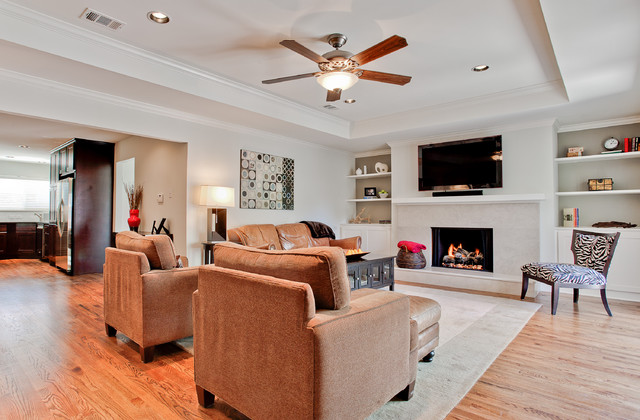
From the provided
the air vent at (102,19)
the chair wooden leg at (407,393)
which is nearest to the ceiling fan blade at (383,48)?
the air vent at (102,19)

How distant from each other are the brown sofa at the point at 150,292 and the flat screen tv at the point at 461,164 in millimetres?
4220

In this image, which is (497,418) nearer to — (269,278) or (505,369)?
(505,369)

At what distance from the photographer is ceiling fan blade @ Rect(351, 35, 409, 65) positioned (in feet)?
8.34

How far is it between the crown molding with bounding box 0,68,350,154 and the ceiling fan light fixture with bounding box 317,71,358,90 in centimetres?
227

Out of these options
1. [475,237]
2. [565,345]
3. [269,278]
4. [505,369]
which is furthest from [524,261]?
[269,278]

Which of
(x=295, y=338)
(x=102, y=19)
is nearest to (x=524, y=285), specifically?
(x=295, y=338)

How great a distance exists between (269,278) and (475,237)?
485 centimetres

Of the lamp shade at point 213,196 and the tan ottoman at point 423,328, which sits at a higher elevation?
the lamp shade at point 213,196

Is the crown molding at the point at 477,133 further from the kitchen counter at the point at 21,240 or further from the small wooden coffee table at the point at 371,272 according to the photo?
the kitchen counter at the point at 21,240

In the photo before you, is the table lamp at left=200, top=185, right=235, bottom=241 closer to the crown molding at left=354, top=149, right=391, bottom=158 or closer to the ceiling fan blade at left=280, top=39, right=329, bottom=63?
the ceiling fan blade at left=280, top=39, right=329, bottom=63

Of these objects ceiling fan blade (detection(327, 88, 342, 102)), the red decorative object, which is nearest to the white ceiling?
ceiling fan blade (detection(327, 88, 342, 102))

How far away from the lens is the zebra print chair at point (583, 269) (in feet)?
12.0

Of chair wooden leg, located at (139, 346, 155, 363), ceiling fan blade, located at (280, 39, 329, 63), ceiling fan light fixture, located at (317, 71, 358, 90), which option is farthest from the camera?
ceiling fan light fixture, located at (317, 71, 358, 90)

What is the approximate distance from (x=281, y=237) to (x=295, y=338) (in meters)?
4.02
